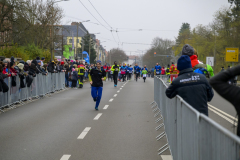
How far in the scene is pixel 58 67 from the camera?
21438mm

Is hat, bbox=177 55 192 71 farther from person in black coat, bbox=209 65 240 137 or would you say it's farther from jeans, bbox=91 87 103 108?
jeans, bbox=91 87 103 108

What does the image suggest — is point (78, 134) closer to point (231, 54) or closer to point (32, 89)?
point (32, 89)

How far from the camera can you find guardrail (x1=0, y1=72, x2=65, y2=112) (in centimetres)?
1226

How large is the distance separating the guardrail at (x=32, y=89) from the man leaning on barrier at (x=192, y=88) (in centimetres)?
815

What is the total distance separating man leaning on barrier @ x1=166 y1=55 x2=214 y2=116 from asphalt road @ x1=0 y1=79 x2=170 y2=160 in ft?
4.80

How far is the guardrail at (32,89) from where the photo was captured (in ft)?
40.2

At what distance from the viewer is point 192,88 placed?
4688 mm

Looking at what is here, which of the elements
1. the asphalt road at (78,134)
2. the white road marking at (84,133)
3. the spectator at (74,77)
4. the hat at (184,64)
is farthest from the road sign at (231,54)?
the hat at (184,64)

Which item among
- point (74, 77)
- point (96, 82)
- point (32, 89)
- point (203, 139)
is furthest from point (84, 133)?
point (74, 77)

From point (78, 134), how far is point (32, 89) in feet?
26.8

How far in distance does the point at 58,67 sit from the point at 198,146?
62.2 ft

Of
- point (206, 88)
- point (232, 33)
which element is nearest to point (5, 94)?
point (206, 88)

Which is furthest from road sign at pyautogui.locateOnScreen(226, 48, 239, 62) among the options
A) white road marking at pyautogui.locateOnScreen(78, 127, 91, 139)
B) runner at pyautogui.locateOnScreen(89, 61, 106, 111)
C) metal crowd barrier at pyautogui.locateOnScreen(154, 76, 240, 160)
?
metal crowd barrier at pyautogui.locateOnScreen(154, 76, 240, 160)

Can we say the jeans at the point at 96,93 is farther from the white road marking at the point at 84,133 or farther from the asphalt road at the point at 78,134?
the white road marking at the point at 84,133
